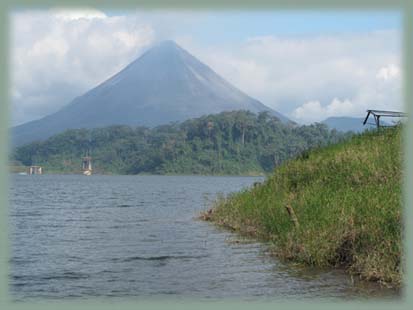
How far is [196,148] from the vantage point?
155875 mm

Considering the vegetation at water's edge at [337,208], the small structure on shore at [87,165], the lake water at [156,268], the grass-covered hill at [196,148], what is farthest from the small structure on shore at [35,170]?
the vegetation at water's edge at [337,208]

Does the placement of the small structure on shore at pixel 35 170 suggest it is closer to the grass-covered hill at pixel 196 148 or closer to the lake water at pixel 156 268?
the grass-covered hill at pixel 196 148

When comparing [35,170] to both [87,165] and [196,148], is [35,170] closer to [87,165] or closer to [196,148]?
[87,165]

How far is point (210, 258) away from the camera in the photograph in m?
16.2

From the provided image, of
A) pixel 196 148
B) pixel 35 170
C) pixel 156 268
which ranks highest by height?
pixel 196 148

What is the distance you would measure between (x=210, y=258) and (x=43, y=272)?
451cm

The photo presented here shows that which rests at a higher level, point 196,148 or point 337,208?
point 196,148

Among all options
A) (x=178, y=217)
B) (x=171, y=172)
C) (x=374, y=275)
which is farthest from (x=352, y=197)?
(x=171, y=172)

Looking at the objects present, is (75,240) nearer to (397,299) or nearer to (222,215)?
(222,215)

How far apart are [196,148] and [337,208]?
14122 cm

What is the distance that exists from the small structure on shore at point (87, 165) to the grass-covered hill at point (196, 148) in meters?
2.90

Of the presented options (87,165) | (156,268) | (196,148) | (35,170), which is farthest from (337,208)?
(35,170)

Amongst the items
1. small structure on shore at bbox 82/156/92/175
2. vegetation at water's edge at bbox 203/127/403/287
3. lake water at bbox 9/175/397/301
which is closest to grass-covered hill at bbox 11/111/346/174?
small structure on shore at bbox 82/156/92/175

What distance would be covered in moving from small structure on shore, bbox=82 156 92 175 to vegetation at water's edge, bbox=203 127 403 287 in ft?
484
